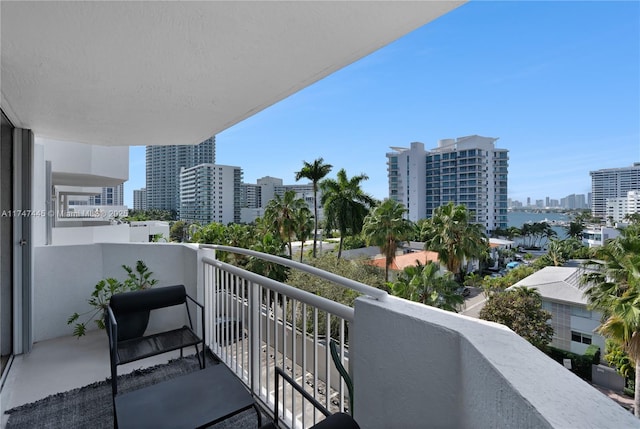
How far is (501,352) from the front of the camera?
759 mm

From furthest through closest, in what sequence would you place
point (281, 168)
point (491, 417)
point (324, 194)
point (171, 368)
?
point (281, 168), point (324, 194), point (171, 368), point (491, 417)

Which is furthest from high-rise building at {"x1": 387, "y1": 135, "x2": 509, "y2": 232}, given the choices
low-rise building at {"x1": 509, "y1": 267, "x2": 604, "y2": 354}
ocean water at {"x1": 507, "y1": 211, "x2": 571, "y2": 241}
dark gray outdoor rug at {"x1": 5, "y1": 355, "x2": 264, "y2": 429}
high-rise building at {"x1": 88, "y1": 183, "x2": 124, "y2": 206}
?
dark gray outdoor rug at {"x1": 5, "y1": 355, "x2": 264, "y2": 429}

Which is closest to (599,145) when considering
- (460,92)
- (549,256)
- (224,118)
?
(460,92)

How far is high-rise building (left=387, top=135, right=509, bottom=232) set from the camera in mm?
44906

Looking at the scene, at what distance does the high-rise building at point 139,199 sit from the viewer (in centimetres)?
4975

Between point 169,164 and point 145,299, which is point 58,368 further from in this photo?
point 169,164

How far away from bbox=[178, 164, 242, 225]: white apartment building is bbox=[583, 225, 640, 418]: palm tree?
42.8 metres

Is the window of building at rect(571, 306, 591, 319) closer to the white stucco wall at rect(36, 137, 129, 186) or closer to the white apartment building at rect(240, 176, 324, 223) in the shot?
the white stucco wall at rect(36, 137, 129, 186)

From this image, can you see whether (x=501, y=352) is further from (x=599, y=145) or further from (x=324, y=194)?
(x=599, y=145)

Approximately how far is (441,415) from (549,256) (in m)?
38.0

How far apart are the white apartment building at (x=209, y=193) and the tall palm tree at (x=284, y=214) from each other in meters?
26.5

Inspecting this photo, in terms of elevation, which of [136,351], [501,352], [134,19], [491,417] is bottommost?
[136,351]

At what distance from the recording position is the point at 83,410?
87.7 inches

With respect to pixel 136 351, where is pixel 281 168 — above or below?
above
